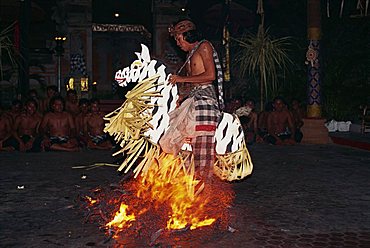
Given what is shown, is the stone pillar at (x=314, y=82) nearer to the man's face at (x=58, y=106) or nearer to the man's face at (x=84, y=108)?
the man's face at (x=84, y=108)

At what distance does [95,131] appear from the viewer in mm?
10102

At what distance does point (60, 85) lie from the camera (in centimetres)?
1772

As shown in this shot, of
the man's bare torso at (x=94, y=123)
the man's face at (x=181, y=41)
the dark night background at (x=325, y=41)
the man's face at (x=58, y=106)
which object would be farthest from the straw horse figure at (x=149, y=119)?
the dark night background at (x=325, y=41)

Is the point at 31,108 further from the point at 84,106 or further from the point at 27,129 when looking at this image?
the point at 84,106

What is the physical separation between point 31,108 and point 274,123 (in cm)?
518

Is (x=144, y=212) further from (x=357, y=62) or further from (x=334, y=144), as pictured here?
(x=357, y=62)

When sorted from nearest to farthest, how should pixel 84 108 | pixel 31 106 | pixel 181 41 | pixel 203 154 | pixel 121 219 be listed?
pixel 121 219, pixel 203 154, pixel 181 41, pixel 31 106, pixel 84 108

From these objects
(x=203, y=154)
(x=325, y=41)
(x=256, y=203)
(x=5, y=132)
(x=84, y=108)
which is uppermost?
(x=325, y=41)

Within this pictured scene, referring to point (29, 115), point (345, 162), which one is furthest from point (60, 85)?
point (345, 162)

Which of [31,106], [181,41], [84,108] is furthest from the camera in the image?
[84,108]

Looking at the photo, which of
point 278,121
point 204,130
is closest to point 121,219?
point 204,130

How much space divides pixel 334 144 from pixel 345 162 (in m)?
3.01

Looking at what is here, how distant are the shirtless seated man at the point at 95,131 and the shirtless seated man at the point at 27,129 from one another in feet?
3.29

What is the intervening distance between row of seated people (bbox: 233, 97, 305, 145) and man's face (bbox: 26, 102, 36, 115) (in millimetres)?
4527
